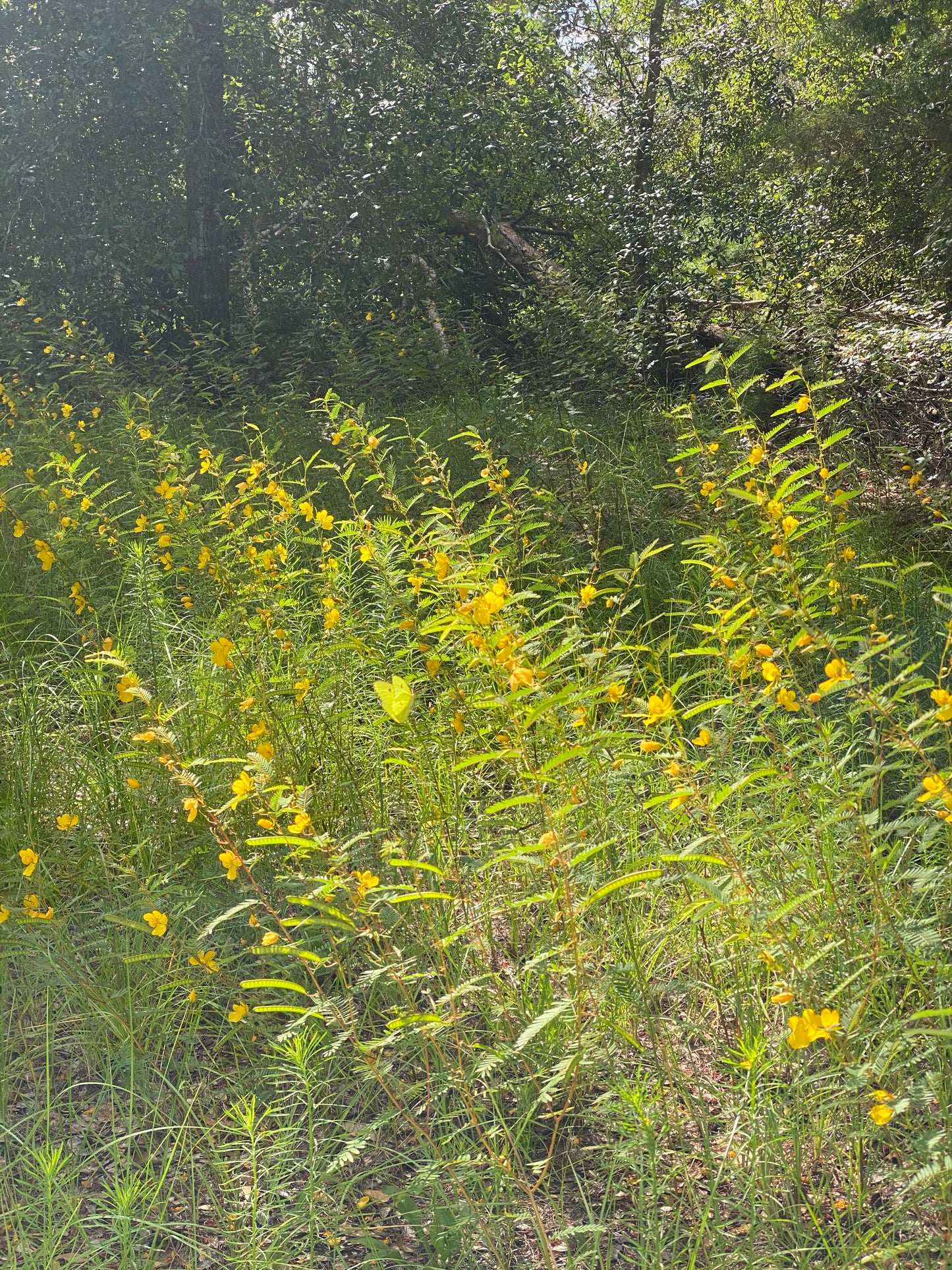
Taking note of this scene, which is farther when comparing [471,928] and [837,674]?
[471,928]

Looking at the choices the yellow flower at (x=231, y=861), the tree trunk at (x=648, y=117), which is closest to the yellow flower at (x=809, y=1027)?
the yellow flower at (x=231, y=861)

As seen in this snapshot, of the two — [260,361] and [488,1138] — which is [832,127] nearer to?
[260,361]

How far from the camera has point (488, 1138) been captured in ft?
5.54

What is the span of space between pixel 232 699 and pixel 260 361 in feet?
20.9

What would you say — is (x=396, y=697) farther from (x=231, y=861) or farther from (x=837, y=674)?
(x=837, y=674)

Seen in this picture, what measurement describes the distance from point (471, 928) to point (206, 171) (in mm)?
8219

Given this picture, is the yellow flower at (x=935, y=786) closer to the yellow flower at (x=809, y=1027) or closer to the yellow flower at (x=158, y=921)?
the yellow flower at (x=809, y=1027)

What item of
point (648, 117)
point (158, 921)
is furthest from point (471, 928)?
point (648, 117)

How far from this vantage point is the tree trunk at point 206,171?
841 centimetres

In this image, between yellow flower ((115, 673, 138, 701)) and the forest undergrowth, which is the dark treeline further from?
yellow flower ((115, 673, 138, 701))

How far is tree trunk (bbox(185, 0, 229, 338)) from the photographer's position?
841 centimetres

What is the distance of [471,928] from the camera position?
208 centimetres

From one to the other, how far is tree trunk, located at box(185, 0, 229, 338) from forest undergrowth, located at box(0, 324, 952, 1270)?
626cm

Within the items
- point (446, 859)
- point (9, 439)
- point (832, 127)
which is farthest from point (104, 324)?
point (446, 859)
